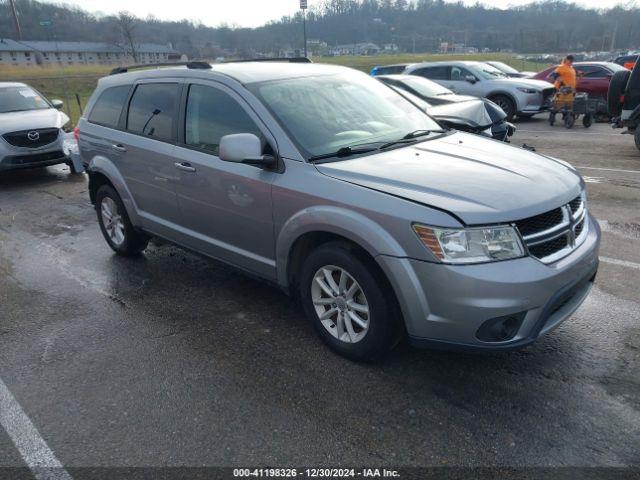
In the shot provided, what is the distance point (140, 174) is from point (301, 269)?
206 centimetres

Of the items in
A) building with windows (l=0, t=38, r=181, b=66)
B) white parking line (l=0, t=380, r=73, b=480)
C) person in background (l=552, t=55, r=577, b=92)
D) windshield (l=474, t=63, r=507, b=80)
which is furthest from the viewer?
building with windows (l=0, t=38, r=181, b=66)

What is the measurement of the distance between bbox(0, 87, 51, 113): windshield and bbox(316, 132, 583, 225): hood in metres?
9.78

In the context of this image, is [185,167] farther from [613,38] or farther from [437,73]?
[613,38]

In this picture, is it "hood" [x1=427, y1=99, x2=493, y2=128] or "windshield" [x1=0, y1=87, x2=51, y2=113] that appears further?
"windshield" [x1=0, y1=87, x2=51, y2=113]

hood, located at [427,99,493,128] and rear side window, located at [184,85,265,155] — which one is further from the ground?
rear side window, located at [184,85,265,155]

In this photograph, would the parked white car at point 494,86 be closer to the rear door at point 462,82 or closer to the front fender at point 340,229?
the rear door at point 462,82

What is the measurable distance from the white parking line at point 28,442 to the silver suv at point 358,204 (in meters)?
1.67

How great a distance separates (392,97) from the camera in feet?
14.4

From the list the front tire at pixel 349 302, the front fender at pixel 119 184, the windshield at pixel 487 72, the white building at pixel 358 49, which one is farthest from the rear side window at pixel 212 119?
the white building at pixel 358 49

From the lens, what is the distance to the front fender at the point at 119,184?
4.95 metres

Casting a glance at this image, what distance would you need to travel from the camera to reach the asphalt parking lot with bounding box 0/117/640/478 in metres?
2.63

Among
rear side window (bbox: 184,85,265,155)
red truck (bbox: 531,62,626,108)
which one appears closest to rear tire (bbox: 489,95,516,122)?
red truck (bbox: 531,62,626,108)

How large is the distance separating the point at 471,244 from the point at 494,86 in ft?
45.3

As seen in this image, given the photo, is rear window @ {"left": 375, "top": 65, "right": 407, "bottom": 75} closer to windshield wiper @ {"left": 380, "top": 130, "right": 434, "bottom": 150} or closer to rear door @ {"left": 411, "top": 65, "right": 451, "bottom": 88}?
rear door @ {"left": 411, "top": 65, "right": 451, "bottom": 88}
